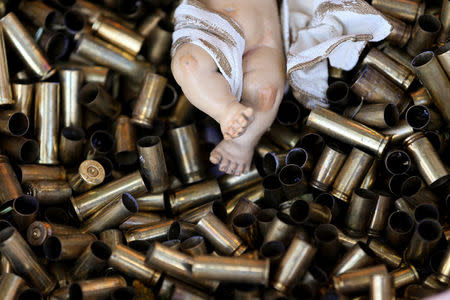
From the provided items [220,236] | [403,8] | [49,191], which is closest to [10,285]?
[49,191]

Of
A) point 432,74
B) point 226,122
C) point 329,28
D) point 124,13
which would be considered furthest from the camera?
point 124,13

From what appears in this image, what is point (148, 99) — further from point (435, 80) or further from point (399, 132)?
point (435, 80)

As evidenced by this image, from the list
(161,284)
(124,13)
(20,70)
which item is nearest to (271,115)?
(161,284)

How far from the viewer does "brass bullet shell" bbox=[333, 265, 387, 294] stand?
1714 mm

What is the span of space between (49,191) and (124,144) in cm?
37

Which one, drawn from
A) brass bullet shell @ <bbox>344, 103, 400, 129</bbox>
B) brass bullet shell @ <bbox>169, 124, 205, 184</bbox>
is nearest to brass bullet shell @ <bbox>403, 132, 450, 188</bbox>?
brass bullet shell @ <bbox>344, 103, 400, 129</bbox>

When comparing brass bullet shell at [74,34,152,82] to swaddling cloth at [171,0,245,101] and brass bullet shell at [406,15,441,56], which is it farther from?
brass bullet shell at [406,15,441,56]

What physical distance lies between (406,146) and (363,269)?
24.0 inches

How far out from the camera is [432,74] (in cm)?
210

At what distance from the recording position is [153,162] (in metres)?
2.17

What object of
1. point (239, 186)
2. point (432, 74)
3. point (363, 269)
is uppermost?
point (432, 74)

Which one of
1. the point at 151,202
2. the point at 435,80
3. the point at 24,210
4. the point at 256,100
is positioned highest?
the point at 435,80

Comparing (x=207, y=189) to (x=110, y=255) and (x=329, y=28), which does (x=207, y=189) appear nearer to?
(x=110, y=255)

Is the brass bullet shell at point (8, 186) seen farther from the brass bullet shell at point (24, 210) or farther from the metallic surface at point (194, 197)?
the metallic surface at point (194, 197)
